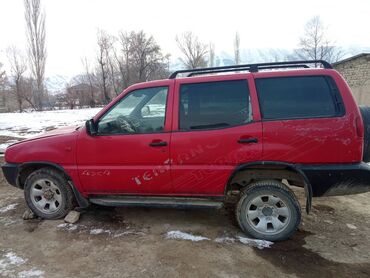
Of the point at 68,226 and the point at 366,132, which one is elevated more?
the point at 366,132

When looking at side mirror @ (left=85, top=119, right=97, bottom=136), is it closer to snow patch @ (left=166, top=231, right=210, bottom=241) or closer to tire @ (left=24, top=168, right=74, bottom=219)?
tire @ (left=24, top=168, right=74, bottom=219)

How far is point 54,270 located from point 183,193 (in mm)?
1654

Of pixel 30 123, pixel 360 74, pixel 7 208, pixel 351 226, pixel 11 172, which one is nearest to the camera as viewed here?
pixel 351 226

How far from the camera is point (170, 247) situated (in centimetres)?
358

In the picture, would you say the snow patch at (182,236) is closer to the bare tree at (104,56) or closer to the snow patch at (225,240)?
the snow patch at (225,240)

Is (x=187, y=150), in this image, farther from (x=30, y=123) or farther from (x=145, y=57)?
(x=145, y=57)

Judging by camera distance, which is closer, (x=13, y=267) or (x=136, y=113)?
(x=13, y=267)

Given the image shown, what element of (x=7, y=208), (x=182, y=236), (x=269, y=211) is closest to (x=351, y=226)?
(x=269, y=211)

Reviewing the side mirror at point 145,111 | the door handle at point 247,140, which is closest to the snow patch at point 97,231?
the side mirror at point 145,111

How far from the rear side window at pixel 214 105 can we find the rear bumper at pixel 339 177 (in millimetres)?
963

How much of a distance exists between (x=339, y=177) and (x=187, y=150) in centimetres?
174

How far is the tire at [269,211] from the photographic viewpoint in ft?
11.9

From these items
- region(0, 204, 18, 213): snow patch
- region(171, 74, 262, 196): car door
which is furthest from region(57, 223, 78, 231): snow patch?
region(171, 74, 262, 196): car door

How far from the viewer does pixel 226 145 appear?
356cm
